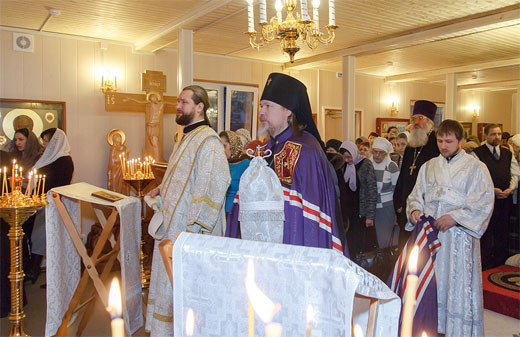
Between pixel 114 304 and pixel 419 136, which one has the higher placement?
pixel 419 136

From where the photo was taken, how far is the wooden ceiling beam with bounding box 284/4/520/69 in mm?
5297

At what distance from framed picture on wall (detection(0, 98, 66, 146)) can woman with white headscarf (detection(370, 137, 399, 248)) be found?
184 inches

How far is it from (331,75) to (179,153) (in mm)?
7508

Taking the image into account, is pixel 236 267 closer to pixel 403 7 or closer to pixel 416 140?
pixel 416 140

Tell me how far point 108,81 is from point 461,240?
18.4 feet

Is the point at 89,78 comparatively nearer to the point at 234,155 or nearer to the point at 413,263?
the point at 234,155

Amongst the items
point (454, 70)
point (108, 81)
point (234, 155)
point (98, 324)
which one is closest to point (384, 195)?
point (234, 155)

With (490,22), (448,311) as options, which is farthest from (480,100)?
(448,311)

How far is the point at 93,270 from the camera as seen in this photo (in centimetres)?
→ 289

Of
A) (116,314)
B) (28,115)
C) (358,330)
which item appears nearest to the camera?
(116,314)

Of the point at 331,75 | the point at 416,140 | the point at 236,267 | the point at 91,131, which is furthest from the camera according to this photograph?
the point at 331,75

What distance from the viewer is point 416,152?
3.93 metres

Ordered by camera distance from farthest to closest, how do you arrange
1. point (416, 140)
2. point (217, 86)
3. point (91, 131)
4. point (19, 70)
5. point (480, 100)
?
point (480, 100), point (217, 86), point (91, 131), point (19, 70), point (416, 140)

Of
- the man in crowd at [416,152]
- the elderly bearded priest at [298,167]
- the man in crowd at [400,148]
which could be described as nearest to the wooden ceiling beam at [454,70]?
the man in crowd at [400,148]
